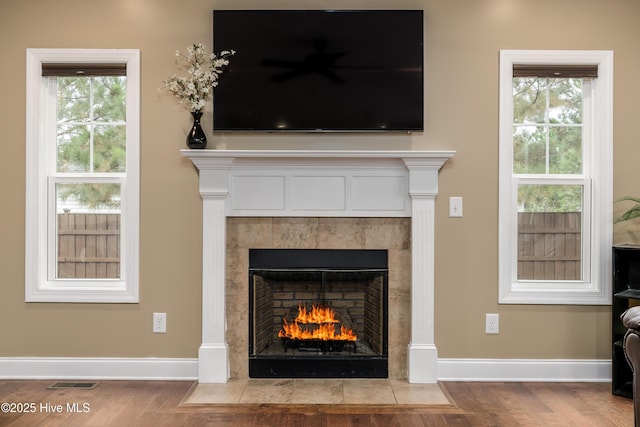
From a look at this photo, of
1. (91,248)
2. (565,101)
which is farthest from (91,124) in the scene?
(565,101)

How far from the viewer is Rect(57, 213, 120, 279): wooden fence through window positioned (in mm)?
3947

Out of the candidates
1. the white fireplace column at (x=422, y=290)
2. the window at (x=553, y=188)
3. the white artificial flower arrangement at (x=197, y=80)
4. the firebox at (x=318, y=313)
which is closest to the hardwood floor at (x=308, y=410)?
the white fireplace column at (x=422, y=290)

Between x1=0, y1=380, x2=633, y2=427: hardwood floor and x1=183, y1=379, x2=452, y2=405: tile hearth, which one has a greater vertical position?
x1=183, y1=379, x2=452, y2=405: tile hearth

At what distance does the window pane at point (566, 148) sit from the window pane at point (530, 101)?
14 centimetres

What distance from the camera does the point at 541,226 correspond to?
393 cm

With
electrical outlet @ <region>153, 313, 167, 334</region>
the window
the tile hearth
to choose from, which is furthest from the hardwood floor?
the window

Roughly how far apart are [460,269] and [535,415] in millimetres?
996

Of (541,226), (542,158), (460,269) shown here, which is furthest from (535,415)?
(542,158)

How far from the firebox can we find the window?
2.79ft

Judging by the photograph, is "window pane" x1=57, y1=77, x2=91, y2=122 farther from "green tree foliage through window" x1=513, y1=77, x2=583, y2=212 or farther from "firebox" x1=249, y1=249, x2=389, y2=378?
"green tree foliage through window" x1=513, y1=77, x2=583, y2=212

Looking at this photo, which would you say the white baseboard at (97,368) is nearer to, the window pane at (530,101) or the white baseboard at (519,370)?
the white baseboard at (519,370)

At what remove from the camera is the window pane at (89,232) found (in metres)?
3.94

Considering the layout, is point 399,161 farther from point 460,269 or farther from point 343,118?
point 460,269

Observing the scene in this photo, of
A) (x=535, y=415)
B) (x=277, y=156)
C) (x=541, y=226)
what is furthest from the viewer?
(x=541, y=226)
